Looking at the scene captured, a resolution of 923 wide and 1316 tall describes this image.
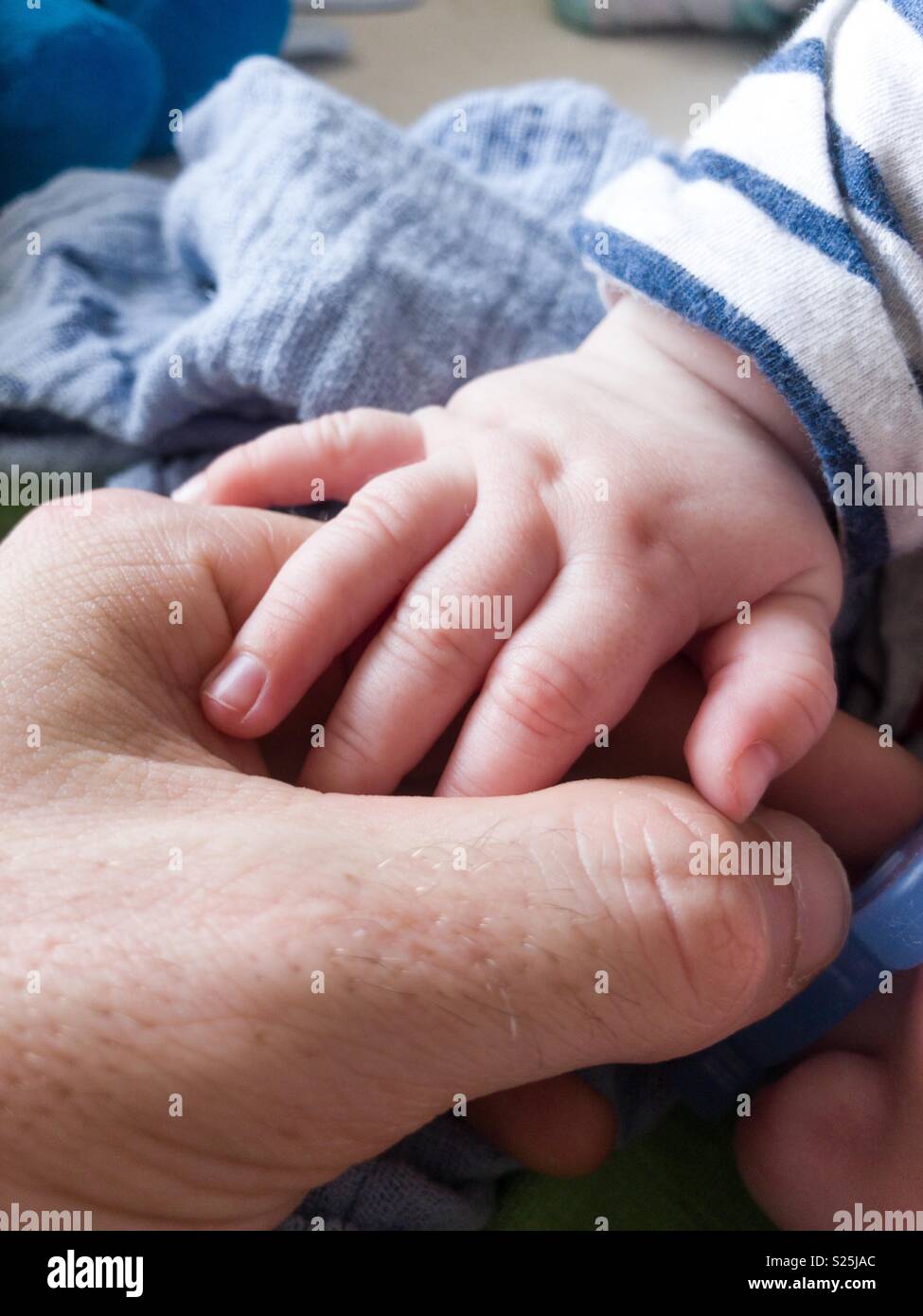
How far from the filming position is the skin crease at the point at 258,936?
0.43 metres

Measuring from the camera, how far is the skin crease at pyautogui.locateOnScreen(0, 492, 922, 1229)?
1.41 feet

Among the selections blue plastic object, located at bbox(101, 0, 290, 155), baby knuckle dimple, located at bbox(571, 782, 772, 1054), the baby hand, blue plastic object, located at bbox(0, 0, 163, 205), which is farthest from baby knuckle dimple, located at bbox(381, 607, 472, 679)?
blue plastic object, located at bbox(101, 0, 290, 155)

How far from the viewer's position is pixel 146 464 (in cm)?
83

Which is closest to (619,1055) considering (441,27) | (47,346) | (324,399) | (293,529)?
(293,529)

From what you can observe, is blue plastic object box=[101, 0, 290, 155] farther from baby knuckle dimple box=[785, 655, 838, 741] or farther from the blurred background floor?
baby knuckle dimple box=[785, 655, 838, 741]

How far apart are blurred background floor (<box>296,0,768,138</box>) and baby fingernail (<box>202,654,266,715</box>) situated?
825 mm

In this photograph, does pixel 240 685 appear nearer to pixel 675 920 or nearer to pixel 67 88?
pixel 675 920

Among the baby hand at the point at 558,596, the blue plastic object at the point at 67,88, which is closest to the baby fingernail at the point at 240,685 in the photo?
the baby hand at the point at 558,596

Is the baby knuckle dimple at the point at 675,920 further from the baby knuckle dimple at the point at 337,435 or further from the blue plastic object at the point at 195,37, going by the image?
the blue plastic object at the point at 195,37

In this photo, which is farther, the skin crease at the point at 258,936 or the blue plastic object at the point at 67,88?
the blue plastic object at the point at 67,88

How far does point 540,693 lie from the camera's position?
0.54m

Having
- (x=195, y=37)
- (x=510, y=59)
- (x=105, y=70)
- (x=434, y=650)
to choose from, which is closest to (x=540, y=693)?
(x=434, y=650)

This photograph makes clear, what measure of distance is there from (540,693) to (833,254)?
304 mm
